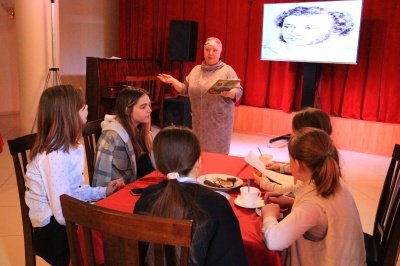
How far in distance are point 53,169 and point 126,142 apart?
1.66 feet

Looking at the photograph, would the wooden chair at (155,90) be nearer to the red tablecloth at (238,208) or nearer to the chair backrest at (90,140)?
the chair backrest at (90,140)

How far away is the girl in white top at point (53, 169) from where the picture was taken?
159cm

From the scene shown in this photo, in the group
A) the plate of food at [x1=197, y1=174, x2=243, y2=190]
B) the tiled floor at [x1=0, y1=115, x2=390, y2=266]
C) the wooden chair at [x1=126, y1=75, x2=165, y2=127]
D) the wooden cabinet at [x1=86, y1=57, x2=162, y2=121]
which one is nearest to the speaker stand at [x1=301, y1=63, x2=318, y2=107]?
the tiled floor at [x1=0, y1=115, x2=390, y2=266]

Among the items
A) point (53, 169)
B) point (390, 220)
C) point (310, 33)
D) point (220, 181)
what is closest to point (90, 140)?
point (53, 169)

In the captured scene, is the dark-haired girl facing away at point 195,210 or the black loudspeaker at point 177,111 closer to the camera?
the dark-haired girl facing away at point 195,210

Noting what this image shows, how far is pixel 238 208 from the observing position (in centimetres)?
151

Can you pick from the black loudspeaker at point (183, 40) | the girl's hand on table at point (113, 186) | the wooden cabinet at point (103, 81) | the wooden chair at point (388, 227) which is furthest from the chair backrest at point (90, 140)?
the black loudspeaker at point (183, 40)

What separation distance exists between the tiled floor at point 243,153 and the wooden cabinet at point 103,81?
1117 millimetres

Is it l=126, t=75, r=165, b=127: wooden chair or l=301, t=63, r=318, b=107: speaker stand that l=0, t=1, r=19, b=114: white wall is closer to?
l=126, t=75, r=165, b=127: wooden chair

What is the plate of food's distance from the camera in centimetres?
169

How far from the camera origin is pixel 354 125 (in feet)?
16.4

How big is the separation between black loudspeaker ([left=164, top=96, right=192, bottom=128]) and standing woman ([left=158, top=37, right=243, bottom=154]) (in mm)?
2296

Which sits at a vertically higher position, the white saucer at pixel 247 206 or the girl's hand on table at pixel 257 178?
the girl's hand on table at pixel 257 178

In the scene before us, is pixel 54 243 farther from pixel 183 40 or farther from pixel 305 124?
pixel 183 40
